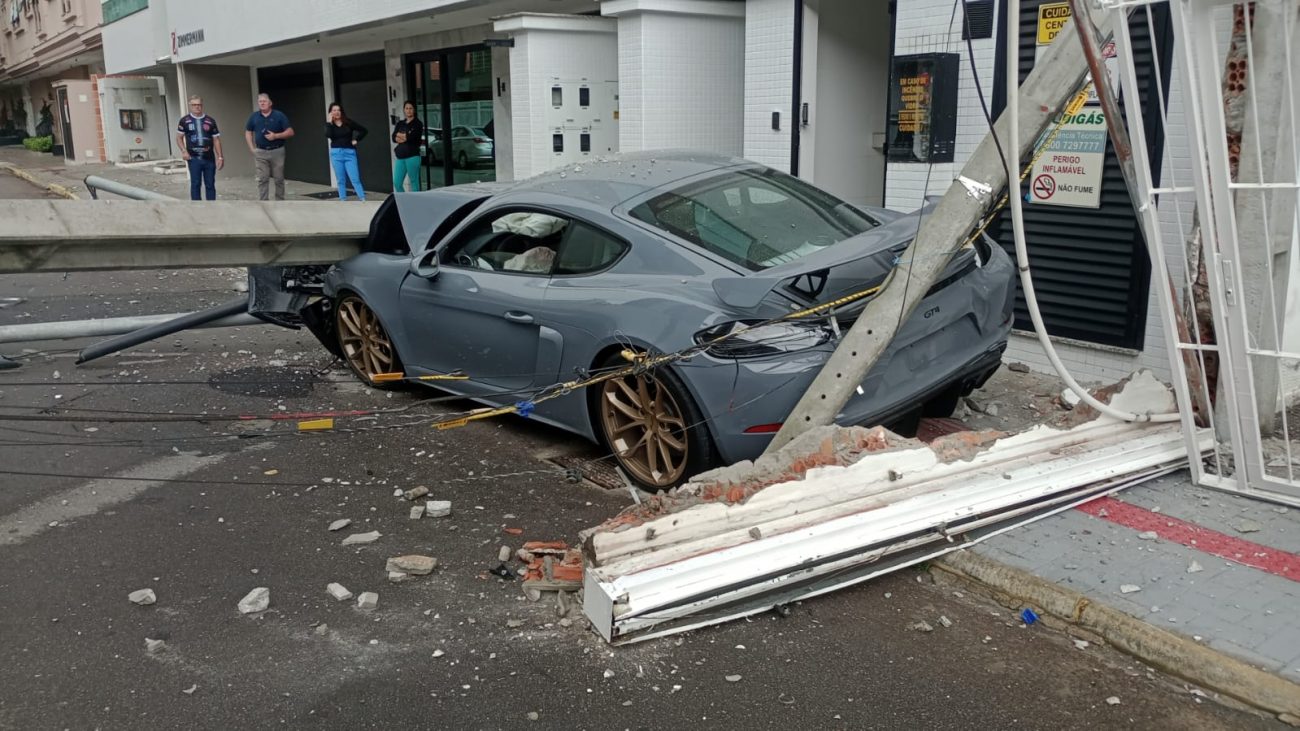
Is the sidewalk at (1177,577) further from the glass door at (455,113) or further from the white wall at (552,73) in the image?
the glass door at (455,113)

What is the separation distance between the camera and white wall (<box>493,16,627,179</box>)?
→ 41.0ft

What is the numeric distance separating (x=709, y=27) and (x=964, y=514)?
8234 mm

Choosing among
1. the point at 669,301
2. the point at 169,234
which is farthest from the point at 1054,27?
the point at 169,234

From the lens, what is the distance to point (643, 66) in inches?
437

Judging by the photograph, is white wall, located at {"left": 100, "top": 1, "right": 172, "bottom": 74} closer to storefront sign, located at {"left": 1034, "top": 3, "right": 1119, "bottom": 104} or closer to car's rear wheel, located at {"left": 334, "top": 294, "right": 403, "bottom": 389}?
car's rear wheel, located at {"left": 334, "top": 294, "right": 403, "bottom": 389}

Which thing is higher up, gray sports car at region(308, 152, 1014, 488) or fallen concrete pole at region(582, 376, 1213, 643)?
gray sports car at region(308, 152, 1014, 488)

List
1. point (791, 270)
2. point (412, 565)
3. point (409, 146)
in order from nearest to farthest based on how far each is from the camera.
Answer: point (412, 565), point (791, 270), point (409, 146)

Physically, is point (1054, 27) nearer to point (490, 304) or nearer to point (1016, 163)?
point (1016, 163)

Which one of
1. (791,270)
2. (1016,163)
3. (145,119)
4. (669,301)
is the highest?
(145,119)

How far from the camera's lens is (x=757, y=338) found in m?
4.85

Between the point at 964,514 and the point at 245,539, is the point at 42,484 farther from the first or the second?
the point at 964,514

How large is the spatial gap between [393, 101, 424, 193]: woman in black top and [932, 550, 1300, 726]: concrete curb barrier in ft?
43.5

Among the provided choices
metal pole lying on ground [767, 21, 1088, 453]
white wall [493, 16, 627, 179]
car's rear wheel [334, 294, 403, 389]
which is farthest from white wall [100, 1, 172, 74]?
metal pole lying on ground [767, 21, 1088, 453]

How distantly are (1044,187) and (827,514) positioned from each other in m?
4.24
